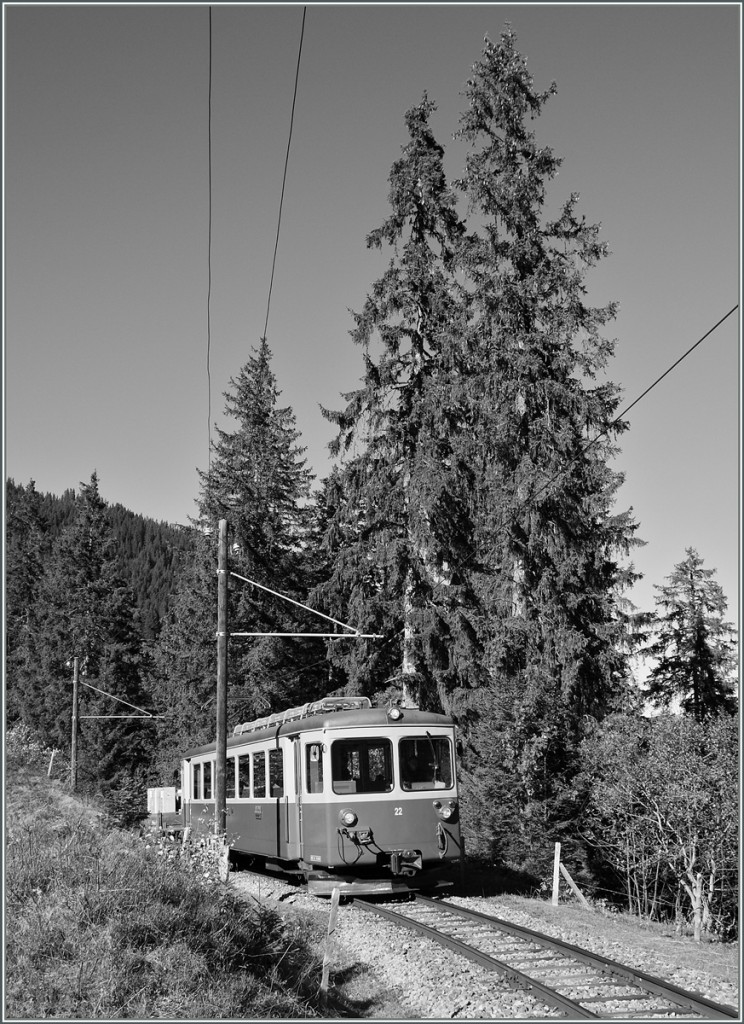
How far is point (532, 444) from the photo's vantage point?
72.6 feet

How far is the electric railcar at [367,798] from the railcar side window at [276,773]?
0.40ft

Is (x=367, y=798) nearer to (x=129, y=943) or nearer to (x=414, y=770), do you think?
(x=414, y=770)

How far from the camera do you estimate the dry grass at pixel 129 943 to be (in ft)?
20.1

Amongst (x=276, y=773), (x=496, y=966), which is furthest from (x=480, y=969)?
(x=276, y=773)

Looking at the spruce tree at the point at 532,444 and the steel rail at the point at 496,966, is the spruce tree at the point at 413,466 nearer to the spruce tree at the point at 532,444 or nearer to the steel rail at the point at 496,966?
the spruce tree at the point at 532,444

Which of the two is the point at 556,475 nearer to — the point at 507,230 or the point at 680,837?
the point at 507,230

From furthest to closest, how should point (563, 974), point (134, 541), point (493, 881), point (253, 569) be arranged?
1. point (134, 541)
2. point (253, 569)
3. point (493, 881)
4. point (563, 974)

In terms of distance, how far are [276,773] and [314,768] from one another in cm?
199

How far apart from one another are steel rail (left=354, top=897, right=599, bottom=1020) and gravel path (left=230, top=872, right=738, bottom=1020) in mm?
87

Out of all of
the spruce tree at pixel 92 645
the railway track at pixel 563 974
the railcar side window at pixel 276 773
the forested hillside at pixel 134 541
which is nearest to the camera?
the railway track at pixel 563 974

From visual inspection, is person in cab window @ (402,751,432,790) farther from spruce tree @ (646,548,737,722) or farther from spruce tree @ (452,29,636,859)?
spruce tree @ (646,548,737,722)

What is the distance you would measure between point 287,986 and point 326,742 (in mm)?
6492

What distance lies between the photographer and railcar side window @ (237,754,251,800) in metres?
18.2

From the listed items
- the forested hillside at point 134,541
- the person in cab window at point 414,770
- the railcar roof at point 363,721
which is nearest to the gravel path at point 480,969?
the person in cab window at point 414,770
